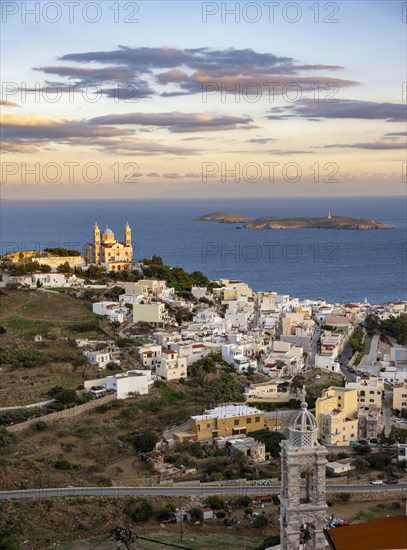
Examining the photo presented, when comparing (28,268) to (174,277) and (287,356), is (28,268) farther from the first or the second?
(287,356)

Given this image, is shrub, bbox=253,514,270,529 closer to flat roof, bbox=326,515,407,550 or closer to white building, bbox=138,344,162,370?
flat roof, bbox=326,515,407,550

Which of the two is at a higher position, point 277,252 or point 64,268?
point 64,268

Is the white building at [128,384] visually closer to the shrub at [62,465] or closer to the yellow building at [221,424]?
the yellow building at [221,424]

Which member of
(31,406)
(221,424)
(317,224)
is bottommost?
(221,424)

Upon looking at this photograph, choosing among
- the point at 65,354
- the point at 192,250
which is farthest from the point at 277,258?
the point at 65,354

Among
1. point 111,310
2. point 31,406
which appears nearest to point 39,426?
point 31,406

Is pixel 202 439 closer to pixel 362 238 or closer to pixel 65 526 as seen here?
pixel 65 526
